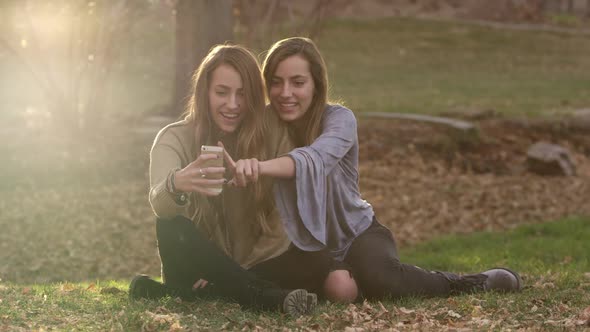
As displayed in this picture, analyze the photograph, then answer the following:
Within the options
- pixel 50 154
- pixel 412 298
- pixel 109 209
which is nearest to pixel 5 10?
pixel 50 154

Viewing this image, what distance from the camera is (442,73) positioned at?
18578mm

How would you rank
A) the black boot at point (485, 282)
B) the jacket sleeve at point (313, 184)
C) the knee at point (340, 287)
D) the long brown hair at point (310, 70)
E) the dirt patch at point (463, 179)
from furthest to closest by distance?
the dirt patch at point (463, 179) < the black boot at point (485, 282) < the long brown hair at point (310, 70) < the knee at point (340, 287) < the jacket sleeve at point (313, 184)

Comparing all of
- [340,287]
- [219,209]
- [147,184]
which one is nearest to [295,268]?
[340,287]

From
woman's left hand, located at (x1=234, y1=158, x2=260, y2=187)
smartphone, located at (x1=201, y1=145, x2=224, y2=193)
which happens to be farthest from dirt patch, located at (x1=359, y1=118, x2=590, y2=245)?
smartphone, located at (x1=201, y1=145, x2=224, y2=193)

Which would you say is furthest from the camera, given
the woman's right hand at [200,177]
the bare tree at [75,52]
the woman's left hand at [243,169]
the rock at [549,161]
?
the rock at [549,161]

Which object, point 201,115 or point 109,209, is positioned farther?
point 109,209

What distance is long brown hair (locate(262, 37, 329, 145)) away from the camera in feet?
17.4

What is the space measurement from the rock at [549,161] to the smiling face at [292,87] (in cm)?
686

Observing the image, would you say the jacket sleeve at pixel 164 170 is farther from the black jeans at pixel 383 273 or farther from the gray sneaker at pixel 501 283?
the gray sneaker at pixel 501 283

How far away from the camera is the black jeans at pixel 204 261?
486 centimetres

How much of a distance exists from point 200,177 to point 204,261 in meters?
0.49

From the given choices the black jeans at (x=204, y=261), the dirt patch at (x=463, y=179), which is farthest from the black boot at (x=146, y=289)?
the dirt patch at (x=463, y=179)

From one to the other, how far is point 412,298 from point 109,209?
4.97 meters

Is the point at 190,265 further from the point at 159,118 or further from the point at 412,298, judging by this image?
the point at 159,118
